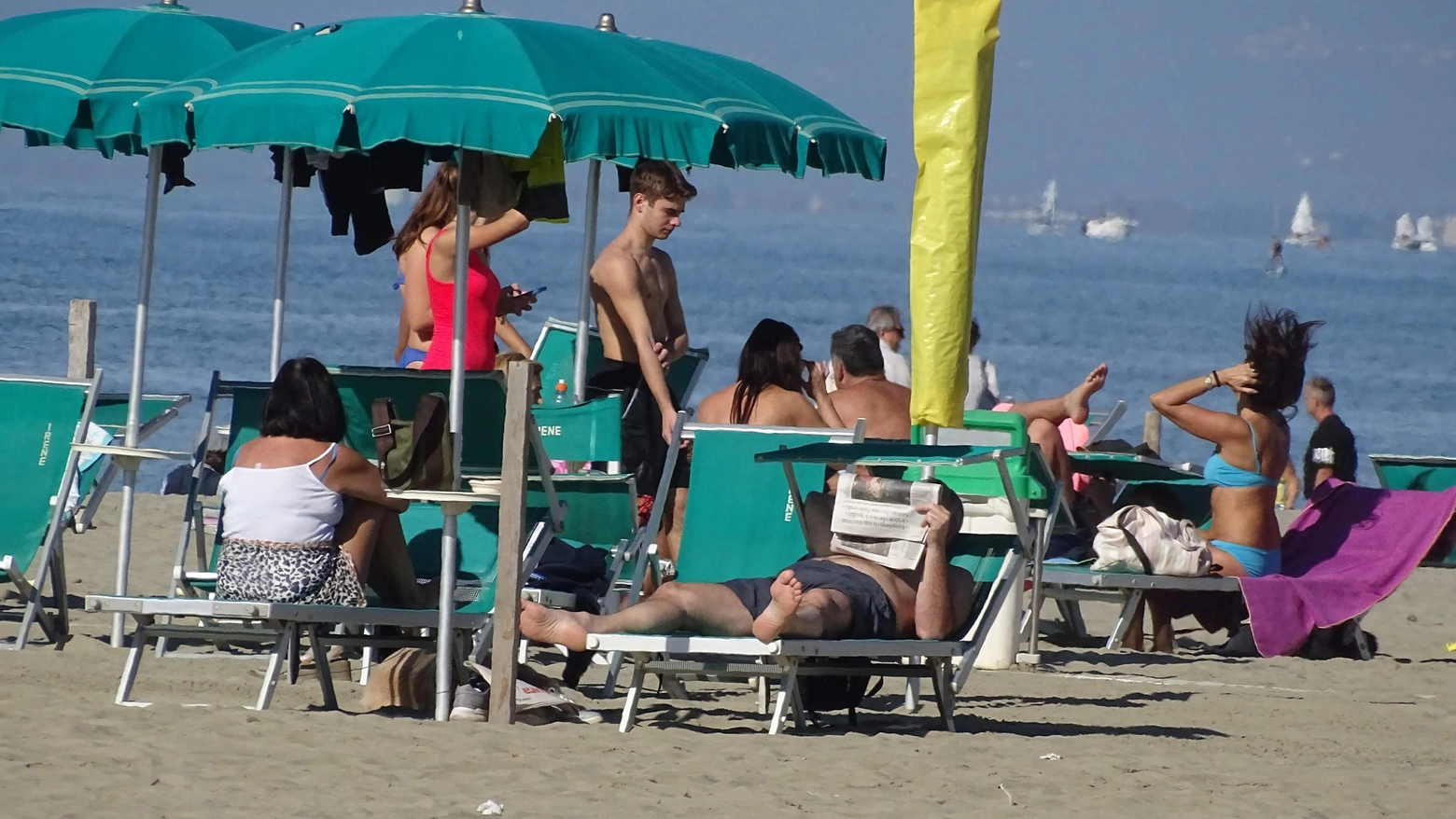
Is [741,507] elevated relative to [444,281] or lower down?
lower down

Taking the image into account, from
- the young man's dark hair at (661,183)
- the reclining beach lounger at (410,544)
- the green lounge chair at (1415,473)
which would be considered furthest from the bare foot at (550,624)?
the green lounge chair at (1415,473)

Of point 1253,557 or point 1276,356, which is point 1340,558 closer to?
point 1253,557

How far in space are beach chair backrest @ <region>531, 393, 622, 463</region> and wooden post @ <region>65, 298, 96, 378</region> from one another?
16.4 ft

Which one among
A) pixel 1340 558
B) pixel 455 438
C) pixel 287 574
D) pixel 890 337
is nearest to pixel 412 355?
pixel 455 438

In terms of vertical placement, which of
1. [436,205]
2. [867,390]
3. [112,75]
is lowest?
[867,390]

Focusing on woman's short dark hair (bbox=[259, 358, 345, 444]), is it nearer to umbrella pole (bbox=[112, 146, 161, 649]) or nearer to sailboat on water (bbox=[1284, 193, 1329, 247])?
umbrella pole (bbox=[112, 146, 161, 649])

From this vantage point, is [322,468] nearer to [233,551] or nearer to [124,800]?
[233,551]

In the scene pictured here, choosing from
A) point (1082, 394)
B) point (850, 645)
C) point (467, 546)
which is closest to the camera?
point (850, 645)

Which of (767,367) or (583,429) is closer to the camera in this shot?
(583,429)

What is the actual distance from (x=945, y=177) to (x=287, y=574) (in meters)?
2.15

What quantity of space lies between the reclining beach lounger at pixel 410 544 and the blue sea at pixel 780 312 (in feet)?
4.36

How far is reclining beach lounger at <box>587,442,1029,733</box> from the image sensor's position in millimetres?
5266

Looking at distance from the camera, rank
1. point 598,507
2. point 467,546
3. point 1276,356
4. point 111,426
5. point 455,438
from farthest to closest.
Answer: point 111,426 < point 1276,356 < point 598,507 < point 467,546 < point 455,438

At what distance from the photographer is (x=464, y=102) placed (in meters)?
5.21
